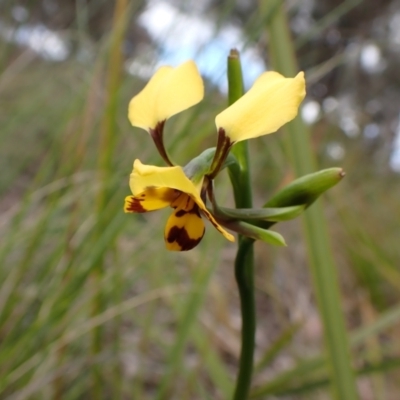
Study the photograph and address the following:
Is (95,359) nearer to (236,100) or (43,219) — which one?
(43,219)

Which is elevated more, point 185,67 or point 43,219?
point 43,219

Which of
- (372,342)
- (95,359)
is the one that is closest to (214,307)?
(372,342)

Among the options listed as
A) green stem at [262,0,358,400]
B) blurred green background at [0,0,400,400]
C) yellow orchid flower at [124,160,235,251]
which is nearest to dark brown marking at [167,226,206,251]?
yellow orchid flower at [124,160,235,251]

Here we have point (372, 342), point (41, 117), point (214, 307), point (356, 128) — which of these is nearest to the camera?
point (372, 342)

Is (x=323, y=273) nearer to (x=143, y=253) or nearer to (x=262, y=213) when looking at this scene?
(x=262, y=213)

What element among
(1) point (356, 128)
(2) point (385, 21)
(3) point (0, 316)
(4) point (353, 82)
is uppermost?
(2) point (385, 21)

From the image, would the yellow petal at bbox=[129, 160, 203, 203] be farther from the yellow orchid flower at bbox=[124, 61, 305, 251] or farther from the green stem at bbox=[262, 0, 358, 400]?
the green stem at bbox=[262, 0, 358, 400]

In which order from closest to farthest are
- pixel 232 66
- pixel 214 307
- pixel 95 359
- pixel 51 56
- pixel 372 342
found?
pixel 232 66, pixel 95 359, pixel 372 342, pixel 214 307, pixel 51 56
